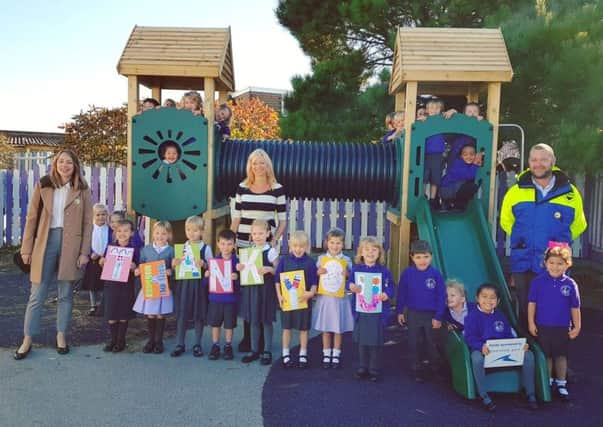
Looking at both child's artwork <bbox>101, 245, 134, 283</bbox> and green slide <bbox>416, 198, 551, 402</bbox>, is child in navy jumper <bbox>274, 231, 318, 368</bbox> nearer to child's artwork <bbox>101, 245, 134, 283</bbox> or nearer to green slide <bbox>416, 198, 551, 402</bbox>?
green slide <bbox>416, 198, 551, 402</bbox>

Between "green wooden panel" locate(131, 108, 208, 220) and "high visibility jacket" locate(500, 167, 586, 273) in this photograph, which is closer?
"high visibility jacket" locate(500, 167, 586, 273)

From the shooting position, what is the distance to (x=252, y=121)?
71.2ft

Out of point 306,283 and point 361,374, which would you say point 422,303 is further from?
point 306,283

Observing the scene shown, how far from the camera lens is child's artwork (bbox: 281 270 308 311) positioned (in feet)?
15.1

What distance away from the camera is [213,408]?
3.77 meters

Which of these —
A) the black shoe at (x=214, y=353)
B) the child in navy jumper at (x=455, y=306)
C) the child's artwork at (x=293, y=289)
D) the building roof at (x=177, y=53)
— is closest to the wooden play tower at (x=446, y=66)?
the child in navy jumper at (x=455, y=306)

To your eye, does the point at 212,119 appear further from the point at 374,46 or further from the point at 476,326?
the point at 374,46

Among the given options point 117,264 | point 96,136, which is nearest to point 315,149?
point 117,264

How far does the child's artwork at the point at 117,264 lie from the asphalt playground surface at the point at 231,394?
0.66 metres

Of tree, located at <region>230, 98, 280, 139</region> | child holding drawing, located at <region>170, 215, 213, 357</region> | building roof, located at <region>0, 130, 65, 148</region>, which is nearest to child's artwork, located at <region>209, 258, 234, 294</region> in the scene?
A: child holding drawing, located at <region>170, 215, 213, 357</region>

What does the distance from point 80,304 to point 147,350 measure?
2.21 meters

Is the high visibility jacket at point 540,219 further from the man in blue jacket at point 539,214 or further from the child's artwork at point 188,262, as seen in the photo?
the child's artwork at point 188,262

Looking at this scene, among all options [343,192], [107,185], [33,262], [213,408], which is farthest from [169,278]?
[107,185]

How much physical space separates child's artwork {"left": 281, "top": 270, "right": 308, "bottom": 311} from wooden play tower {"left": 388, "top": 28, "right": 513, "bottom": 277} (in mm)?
1923
